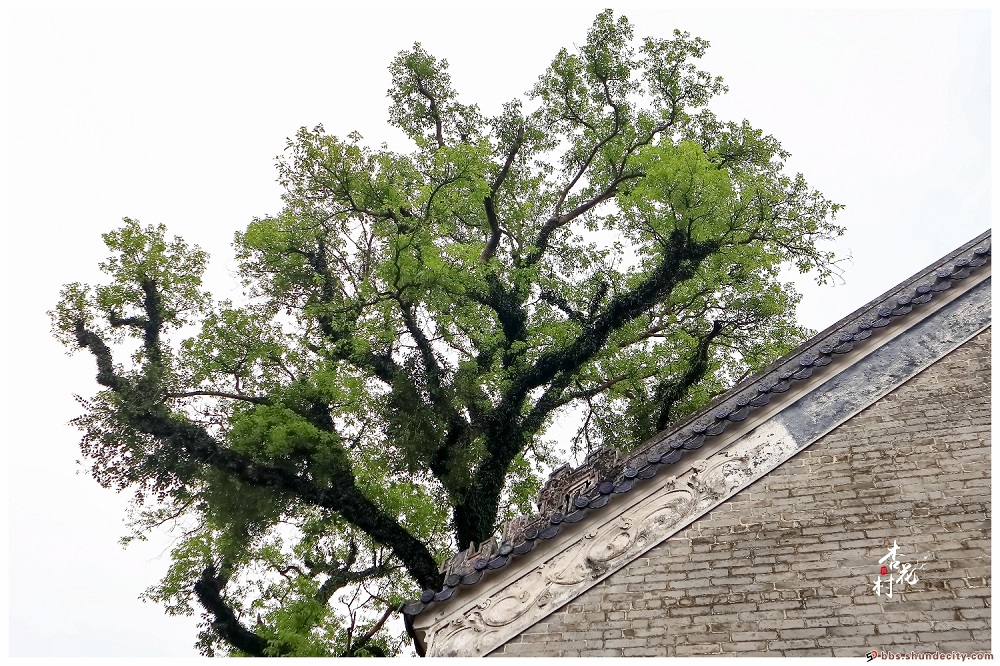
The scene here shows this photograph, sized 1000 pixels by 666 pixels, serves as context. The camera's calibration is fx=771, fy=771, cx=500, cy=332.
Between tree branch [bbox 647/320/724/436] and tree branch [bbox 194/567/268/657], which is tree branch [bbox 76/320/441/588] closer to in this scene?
tree branch [bbox 194/567/268/657]

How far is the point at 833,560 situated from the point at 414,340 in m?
8.07

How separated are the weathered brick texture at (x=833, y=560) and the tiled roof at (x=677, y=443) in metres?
0.61

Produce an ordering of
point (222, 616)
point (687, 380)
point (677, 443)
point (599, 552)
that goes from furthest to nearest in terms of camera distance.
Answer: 1. point (687, 380)
2. point (222, 616)
3. point (677, 443)
4. point (599, 552)

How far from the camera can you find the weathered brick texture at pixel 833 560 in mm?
5777

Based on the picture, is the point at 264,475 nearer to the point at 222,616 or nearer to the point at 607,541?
the point at 222,616

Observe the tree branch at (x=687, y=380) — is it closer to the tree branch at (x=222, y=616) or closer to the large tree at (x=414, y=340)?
the large tree at (x=414, y=340)

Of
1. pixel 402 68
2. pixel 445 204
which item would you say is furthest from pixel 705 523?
pixel 402 68

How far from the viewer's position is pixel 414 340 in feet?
42.2

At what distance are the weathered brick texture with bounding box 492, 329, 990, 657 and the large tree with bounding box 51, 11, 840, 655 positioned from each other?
16.4ft

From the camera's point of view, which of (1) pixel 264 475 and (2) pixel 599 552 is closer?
(2) pixel 599 552

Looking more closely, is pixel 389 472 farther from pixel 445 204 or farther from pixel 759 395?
pixel 759 395

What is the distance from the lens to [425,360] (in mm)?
12766

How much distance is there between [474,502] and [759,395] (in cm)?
571

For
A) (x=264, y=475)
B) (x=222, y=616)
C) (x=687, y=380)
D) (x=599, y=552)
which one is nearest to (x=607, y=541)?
(x=599, y=552)
